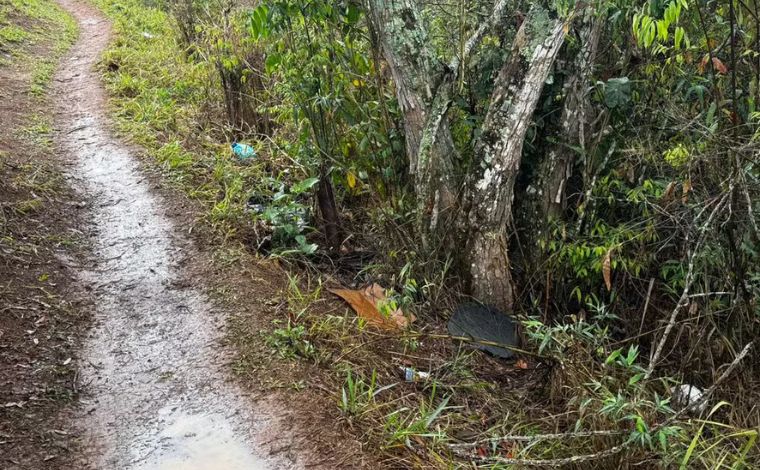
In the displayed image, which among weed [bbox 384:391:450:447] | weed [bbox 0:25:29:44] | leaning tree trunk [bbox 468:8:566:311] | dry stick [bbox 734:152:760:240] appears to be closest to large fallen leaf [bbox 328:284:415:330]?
leaning tree trunk [bbox 468:8:566:311]

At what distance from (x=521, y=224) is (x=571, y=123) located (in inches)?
32.3

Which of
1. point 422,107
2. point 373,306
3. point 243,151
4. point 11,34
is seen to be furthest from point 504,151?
point 11,34

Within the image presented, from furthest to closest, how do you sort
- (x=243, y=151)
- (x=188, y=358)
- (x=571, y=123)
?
(x=243, y=151), (x=571, y=123), (x=188, y=358)

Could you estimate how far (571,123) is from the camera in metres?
4.12

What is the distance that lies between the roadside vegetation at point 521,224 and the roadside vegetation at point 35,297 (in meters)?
1.00

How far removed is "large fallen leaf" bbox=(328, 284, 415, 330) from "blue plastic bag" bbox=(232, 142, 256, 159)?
2.52 m

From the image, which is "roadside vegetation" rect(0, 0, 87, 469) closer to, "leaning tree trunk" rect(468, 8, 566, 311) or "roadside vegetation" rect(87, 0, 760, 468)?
"roadside vegetation" rect(87, 0, 760, 468)

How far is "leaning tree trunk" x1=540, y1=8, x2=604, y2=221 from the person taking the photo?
3.93m

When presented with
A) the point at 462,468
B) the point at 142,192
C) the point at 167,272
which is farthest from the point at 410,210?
the point at 142,192

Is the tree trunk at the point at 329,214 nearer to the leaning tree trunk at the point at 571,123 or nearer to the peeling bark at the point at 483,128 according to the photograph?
the peeling bark at the point at 483,128

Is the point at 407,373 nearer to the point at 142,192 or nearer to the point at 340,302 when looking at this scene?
the point at 340,302

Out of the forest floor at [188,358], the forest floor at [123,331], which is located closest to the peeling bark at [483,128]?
the forest floor at [188,358]

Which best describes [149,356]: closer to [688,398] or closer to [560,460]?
[560,460]

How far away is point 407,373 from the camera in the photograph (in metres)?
3.62
